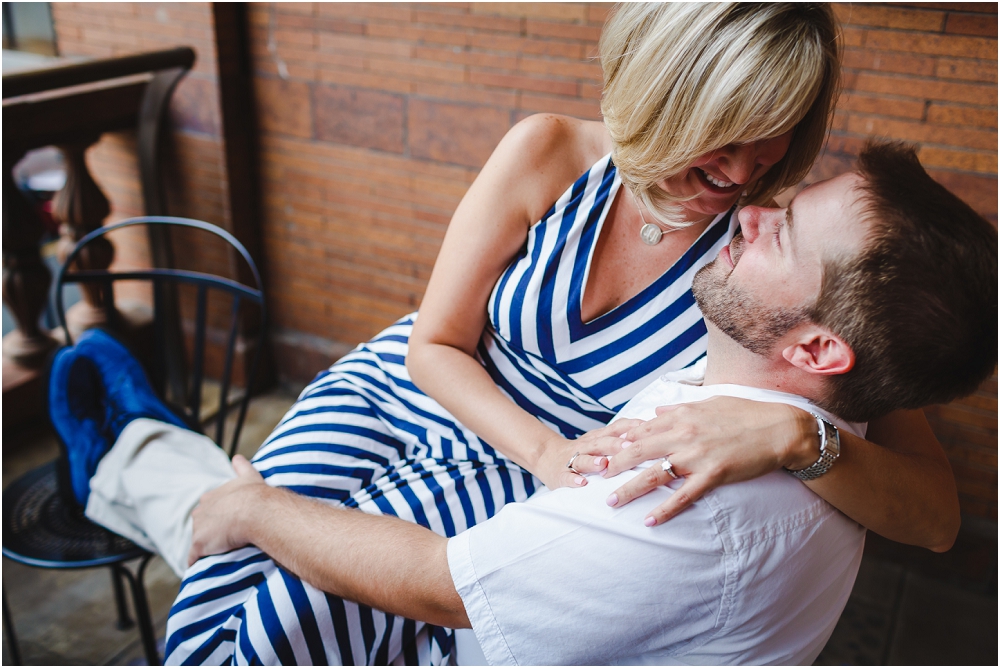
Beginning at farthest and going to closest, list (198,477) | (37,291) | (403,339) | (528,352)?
(37,291), (403,339), (198,477), (528,352)

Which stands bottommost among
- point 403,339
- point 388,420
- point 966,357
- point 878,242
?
point 388,420

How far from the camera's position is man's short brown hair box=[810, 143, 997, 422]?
947mm

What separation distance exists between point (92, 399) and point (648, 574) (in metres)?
1.33

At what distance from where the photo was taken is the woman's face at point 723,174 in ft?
4.05

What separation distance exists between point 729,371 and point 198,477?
111 centimetres

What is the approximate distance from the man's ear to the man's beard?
24 millimetres

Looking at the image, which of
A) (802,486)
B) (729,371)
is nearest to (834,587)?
(802,486)

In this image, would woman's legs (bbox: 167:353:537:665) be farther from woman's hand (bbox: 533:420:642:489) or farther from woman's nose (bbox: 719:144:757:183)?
woman's nose (bbox: 719:144:757:183)

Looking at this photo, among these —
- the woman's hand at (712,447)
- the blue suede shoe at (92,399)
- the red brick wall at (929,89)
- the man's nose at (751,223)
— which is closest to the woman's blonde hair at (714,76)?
the man's nose at (751,223)

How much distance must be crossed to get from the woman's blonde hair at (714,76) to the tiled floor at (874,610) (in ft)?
5.78

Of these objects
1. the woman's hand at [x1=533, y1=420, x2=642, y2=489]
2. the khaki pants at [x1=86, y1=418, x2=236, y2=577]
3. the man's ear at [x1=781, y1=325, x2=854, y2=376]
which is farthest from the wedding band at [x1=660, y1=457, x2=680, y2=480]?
the khaki pants at [x1=86, y1=418, x2=236, y2=577]

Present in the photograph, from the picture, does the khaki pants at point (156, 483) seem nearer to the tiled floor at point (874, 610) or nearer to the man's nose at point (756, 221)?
the tiled floor at point (874, 610)

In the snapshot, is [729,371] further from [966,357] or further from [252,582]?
[252,582]

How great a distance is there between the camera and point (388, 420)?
5.39 ft
